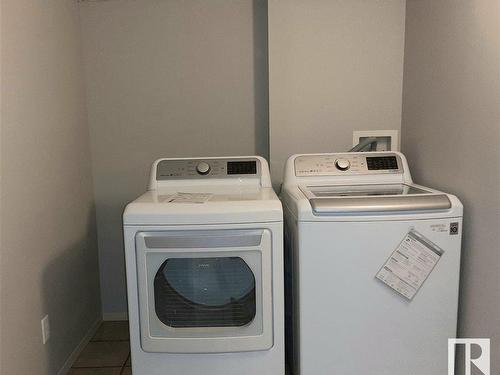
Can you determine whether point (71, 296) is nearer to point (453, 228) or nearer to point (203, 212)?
point (203, 212)

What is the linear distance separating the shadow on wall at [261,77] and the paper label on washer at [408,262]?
116 centimetres

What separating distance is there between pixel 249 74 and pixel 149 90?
2.01 ft

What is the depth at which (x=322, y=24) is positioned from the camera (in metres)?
2.10

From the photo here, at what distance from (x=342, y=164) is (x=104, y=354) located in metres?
1.65

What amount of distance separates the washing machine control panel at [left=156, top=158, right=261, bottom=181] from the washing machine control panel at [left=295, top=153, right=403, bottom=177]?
0.23m

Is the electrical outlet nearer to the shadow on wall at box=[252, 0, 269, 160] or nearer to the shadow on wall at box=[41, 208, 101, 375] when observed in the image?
the shadow on wall at box=[41, 208, 101, 375]

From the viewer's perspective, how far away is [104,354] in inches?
85.0

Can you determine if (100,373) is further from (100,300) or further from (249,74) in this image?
(249,74)

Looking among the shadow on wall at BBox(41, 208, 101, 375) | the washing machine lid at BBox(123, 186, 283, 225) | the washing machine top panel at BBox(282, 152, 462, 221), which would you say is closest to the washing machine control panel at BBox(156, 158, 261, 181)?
the washing machine top panel at BBox(282, 152, 462, 221)

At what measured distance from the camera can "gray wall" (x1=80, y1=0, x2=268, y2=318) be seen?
90.5 inches

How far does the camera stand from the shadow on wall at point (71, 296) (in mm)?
1838

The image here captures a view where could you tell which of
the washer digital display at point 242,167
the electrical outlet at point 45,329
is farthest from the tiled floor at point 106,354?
the washer digital display at point 242,167

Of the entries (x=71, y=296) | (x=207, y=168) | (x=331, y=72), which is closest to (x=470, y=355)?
(x=207, y=168)

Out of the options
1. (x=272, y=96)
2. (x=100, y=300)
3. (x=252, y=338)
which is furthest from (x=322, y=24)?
(x=100, y=300)
